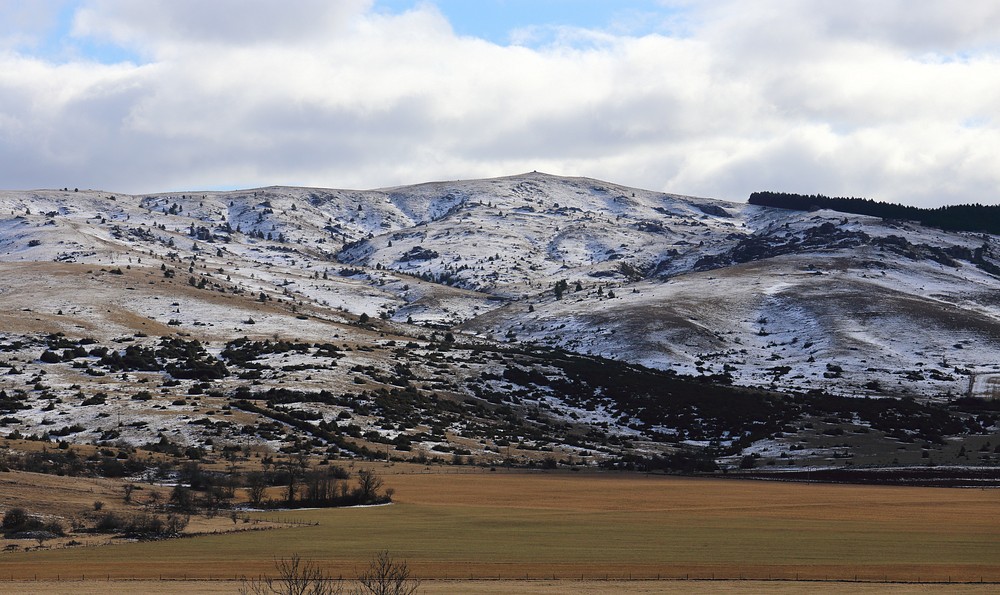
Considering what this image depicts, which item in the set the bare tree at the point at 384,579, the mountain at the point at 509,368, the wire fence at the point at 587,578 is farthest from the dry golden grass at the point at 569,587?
the mountain at the point at 509,368

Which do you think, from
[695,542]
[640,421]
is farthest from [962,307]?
[695,542]

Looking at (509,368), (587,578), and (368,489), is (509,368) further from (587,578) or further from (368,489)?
(587,578)

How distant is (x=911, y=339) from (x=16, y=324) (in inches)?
4963

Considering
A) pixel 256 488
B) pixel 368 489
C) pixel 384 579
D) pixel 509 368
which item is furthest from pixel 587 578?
pixel 509 368

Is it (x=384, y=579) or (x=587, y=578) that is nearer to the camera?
(x=384, y=579)

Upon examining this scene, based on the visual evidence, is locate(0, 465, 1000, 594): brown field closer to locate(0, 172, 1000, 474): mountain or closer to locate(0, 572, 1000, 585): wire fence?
locate(0, 572, 1000, 585): wire fence

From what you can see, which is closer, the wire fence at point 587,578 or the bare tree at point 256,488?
the wire fence at point 587,578

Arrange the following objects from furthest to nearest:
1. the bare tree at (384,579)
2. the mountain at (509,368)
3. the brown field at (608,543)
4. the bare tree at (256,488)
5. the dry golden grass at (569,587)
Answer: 1. the mountain at (509,368)
2. the bare tree at (256,488)
3. the brown field at (608,543)
4. the dry golden grass at (569,587)
5. the bare tree at (384,579)

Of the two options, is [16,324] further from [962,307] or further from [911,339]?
[962,307]

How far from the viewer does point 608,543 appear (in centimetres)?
4334

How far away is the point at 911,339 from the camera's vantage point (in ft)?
494

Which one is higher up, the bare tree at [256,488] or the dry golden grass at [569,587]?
the dry golden grass at [569,587]

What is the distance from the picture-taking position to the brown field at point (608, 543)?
36.2 m

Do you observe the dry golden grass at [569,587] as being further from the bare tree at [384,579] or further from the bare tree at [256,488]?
the bare tree at [256,488]
